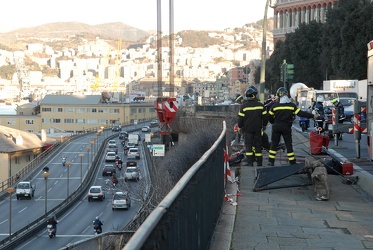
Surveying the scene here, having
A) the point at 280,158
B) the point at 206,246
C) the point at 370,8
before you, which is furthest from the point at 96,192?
the point at 206,246

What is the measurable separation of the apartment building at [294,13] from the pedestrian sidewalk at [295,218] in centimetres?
8119

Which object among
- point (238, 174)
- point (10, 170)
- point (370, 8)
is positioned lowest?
point (10, 170)

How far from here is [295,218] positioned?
9.96 meters

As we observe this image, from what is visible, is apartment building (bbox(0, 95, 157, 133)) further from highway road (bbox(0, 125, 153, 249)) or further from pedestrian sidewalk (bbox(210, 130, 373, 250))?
pedestrian sidewalk (bbox(210, 130, 373, 250))

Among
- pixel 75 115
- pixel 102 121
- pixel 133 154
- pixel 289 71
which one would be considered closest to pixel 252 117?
pixel 289 71

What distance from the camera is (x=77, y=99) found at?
13262 centimetres

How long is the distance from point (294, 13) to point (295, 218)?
93.8 m

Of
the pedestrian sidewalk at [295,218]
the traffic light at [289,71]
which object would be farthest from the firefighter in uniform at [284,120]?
the traffic light at [289,71]

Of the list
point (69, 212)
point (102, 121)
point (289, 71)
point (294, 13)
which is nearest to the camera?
point (289, 71)

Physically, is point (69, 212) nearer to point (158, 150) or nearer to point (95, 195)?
point (95, 195)

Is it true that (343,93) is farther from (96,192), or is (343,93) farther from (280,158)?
(280,158)

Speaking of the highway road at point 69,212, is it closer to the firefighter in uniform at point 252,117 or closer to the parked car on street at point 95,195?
the parked car on street at point 95,195

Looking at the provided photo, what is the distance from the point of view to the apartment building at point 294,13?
94.4 metres

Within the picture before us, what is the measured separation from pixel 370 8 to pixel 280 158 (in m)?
40.6
